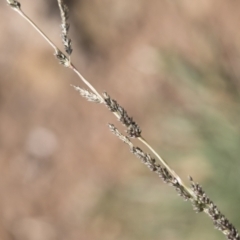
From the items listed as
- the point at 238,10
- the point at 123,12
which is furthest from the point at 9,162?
the point at 238,10

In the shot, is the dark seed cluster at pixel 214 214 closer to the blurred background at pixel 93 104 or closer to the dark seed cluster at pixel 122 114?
the dark seed cluster at pixel 122 114

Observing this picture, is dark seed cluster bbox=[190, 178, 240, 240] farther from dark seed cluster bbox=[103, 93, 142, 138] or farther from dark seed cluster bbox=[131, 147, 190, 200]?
dark seed cluster bbox=[103, 93, 142, 138]

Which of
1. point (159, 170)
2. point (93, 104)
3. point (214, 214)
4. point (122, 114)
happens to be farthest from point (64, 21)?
point (93, 104)

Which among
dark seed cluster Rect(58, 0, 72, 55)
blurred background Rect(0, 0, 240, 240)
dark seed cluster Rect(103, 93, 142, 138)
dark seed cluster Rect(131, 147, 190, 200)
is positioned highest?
blurred background Rect(0, 0, 240, 240)

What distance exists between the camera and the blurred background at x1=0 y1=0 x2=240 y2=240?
2.29m

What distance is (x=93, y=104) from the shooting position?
100 inches

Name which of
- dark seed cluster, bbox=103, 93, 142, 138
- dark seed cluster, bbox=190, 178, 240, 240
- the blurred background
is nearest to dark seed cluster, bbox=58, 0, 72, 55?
dark seed cluster, bbox=103, 93, 142, 138

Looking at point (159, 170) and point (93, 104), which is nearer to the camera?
point (159, 170)

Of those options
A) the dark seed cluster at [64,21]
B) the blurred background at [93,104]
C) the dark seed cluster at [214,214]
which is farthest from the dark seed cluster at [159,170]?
the blurred background at [93,104]

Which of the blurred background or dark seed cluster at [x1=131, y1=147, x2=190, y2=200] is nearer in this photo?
dark seed cluster at [x1=131, y1=147, x2=190, y2=200]

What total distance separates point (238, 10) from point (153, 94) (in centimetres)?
68

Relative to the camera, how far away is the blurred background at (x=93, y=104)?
7.51ft

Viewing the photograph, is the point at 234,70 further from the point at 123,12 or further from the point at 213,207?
the point at 213,207

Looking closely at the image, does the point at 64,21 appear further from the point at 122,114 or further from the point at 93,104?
the point at 93,104
